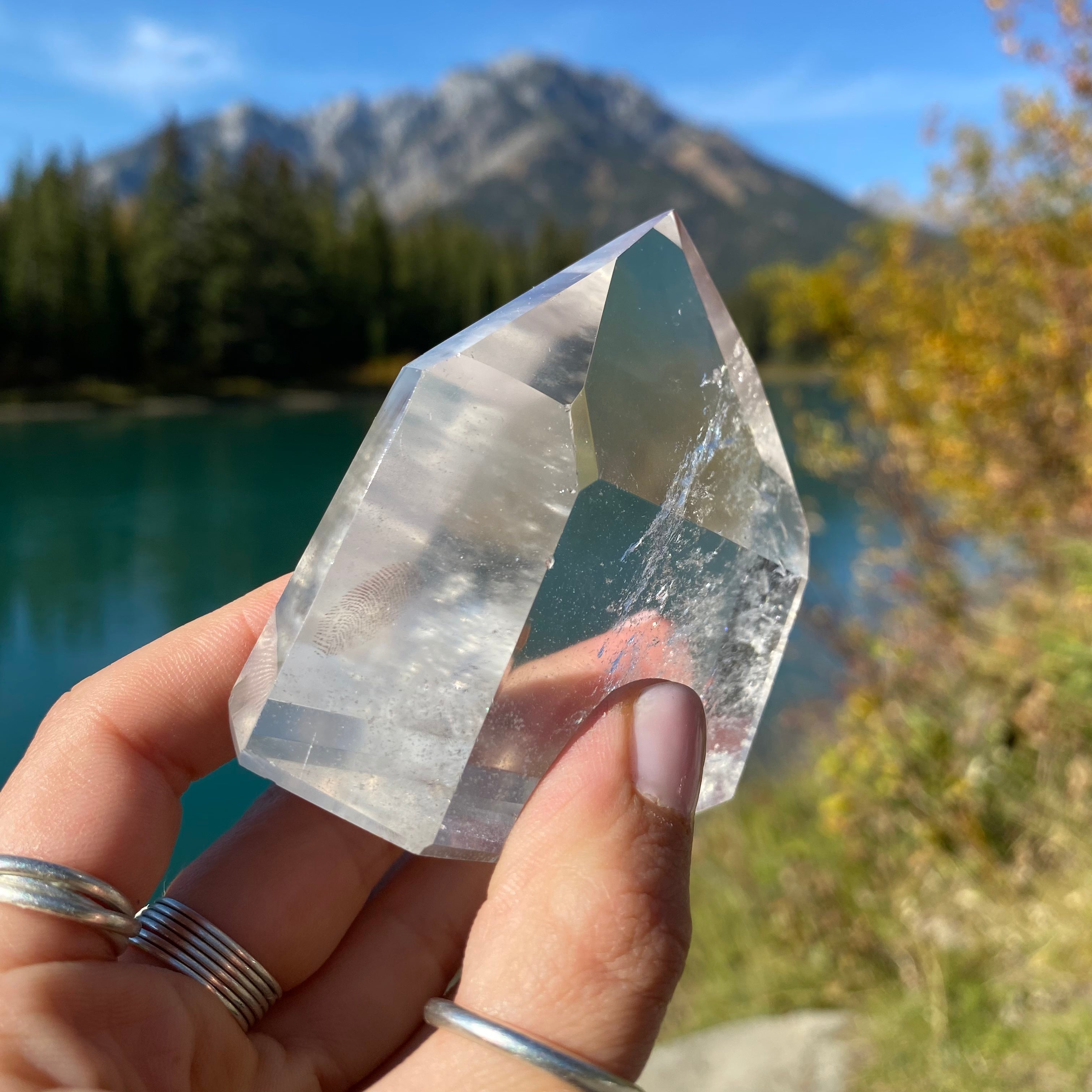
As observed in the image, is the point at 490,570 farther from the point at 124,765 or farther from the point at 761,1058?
the point at 761,1058

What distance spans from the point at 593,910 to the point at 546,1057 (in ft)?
0.51

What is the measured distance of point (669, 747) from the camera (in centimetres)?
101

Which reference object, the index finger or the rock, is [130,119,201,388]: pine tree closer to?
the rock

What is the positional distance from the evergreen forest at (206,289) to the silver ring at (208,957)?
21130 millimetres

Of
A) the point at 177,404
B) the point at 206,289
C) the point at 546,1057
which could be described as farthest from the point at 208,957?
the point at 206,289

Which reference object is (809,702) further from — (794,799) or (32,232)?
(32,232)

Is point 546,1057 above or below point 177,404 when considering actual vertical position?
below

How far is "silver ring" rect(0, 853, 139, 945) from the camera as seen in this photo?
93 cm

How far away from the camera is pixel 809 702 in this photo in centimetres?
468

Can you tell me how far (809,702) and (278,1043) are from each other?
401cm

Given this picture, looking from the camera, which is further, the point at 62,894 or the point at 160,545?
the point at 160,545

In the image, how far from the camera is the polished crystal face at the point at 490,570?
3.33 feet

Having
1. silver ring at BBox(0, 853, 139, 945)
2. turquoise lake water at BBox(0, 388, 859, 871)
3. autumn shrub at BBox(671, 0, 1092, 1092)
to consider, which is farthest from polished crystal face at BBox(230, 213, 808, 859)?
turquoise lake water at BBox(0, 388, 859, 871)

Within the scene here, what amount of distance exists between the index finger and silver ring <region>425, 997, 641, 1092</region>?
0.44 metres
